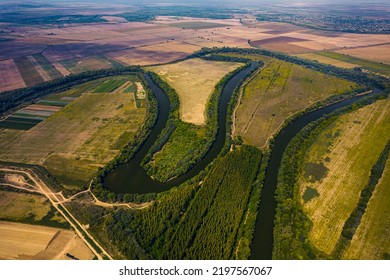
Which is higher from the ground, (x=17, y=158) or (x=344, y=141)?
(x=344, y=141)

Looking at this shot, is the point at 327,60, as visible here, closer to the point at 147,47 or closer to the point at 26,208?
the point at 147,47

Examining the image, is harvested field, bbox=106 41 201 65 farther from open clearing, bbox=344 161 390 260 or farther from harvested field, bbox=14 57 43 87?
open clearing, bbox=344 161 390 260

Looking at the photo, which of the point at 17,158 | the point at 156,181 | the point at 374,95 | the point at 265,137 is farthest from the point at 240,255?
the point at 374,95

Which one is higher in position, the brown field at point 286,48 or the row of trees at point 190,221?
the brown field at point 286,48

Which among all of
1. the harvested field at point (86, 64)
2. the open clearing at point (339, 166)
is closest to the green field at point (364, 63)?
the open clearing at point (339, 166)

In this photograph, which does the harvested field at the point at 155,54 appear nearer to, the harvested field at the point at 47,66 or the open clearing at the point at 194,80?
the open clearing at the point at 194,80

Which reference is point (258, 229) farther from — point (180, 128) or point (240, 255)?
point (180, 128)
